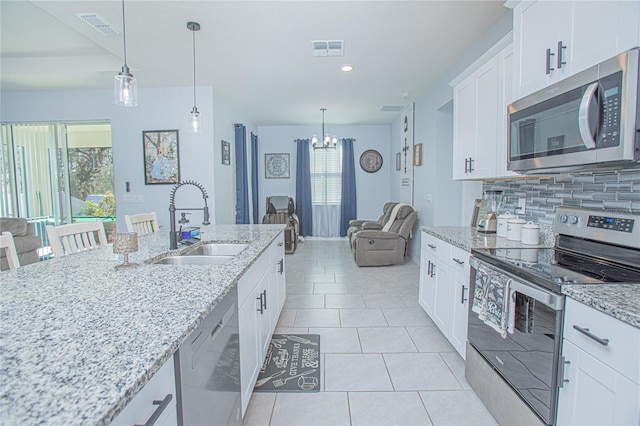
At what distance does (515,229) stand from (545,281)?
1001 mm

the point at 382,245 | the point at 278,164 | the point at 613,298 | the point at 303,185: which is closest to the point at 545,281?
the point at 613,298

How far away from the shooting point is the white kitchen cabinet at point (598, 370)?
3.04 ft

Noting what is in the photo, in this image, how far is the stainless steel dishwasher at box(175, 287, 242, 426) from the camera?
889 mm

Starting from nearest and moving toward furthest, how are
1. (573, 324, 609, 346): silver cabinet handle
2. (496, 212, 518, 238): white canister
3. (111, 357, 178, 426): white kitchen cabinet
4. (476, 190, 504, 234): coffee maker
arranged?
(111, 357, 178, 426): white kitchen cabinet < (573, 324, 609, 346): silver cabinet handle < (496, 212, 518, 238): white canister < (476, 190, 504, 234): coffee maker

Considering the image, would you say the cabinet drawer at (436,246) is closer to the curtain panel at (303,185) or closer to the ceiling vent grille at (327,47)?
the ceiling vent grille at (327,47)

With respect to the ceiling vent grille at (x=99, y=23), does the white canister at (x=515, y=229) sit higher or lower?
lower

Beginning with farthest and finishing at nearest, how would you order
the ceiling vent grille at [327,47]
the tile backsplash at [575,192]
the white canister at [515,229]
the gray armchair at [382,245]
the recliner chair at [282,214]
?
the recliner chair at [282,214]
the gray armchair at [382,245]
the ceiling vent grille at [327,47]
the white canister at [515,229]
the tile backsplash at [575,192]

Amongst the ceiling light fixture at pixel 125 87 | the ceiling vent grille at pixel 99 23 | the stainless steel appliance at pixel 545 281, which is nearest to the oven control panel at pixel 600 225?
the stainless steel appliance at pixel 545 281

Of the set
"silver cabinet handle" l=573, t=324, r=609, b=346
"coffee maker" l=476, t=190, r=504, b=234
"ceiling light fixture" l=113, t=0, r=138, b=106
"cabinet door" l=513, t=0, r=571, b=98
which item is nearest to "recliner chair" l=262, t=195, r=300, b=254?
"coffee maker" l=476, t=190, r=504, b=234

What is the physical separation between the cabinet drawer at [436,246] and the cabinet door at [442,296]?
0.06m

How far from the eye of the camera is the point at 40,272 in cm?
142

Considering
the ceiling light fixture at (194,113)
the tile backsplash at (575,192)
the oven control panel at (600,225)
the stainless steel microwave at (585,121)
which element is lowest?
the oven control panel at (600,225)

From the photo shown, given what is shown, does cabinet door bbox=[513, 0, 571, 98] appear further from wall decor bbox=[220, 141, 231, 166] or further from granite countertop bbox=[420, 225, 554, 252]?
wall decor bbox=[220, 141, 231, 166]

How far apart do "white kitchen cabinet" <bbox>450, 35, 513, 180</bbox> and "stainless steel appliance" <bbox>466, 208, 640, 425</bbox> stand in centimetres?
65
